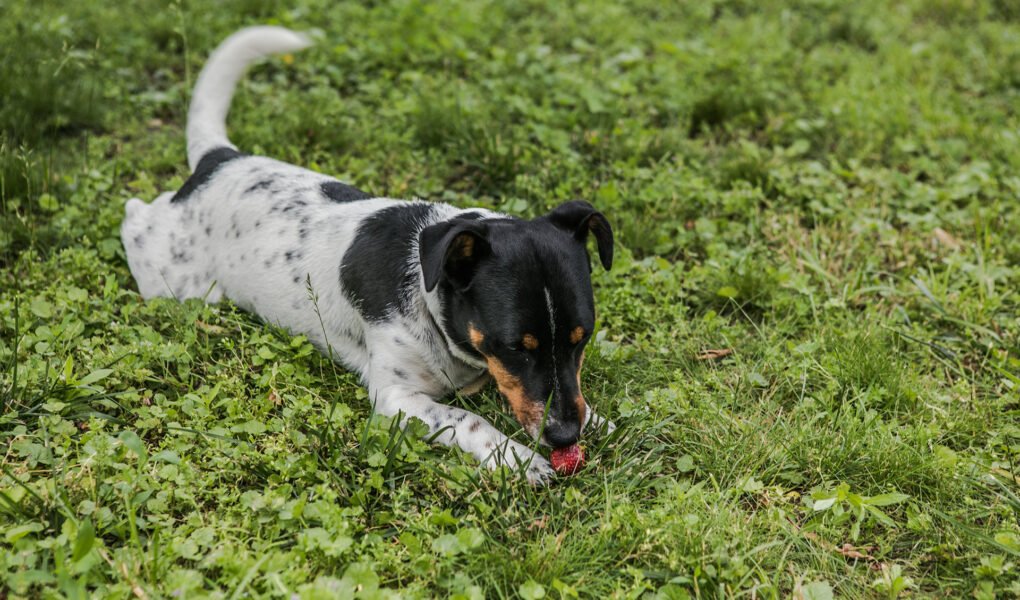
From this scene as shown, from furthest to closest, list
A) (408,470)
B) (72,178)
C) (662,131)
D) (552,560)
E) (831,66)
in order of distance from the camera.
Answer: (831,66), (662,131), (72,178), (408,470), (552,560)

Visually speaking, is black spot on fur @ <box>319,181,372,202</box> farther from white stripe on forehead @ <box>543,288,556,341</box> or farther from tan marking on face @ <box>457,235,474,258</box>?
white stripe on forehead @ <box>543,288,556,341</box>

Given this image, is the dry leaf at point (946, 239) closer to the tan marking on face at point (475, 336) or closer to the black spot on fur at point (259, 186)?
the tan marking on face at point (475, 336)

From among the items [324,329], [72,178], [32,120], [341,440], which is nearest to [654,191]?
[324,329]

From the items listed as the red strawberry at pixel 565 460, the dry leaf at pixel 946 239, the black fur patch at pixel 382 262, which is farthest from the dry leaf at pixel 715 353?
the dry leaf at pixel 946 239

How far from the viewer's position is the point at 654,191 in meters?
5.53

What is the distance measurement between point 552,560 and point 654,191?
302cm

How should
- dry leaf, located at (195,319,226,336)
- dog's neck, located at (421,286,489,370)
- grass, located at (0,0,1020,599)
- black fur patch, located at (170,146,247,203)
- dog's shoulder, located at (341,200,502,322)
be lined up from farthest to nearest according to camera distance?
black fur patch, located at (170,146,247,203) < dry leaf, located at (195,319,226,336) < dog's shoulder, located at (341,200,502,322) < dog's neck, located at (421,286,489,370) < grass, located at (0,0,1020,599)

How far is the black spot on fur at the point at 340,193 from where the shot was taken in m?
4.63

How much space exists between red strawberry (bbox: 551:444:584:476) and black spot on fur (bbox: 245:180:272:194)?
89.9 inches

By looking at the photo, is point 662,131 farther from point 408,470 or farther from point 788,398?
point 408,470

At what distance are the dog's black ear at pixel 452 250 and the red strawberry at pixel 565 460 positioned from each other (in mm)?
821

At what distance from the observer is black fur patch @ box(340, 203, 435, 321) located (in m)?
4.00

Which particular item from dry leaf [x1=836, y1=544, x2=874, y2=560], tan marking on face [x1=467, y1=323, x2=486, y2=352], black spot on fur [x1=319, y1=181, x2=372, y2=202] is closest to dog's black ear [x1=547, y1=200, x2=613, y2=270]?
tan marking on face [x1=467, y1=323, x2=486, y2=352]

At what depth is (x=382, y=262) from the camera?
407 cm
